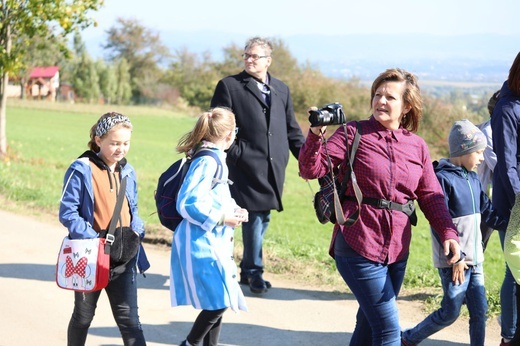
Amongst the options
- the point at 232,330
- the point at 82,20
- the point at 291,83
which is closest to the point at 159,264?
the point at 232,330

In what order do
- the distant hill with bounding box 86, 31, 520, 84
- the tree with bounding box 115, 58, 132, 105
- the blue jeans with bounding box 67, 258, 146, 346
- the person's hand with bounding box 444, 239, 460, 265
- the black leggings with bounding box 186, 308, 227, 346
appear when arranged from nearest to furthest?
the person's hand with bounding box 444, 239, 460, 265, the black leggings with bounding box 186, 308, 227, 346, the blue jeans with bounding box 67, 258, 146, 346, the distant hill with bounding box 86, 31, 520, 84, the tree with bounding box 115, 58, 132, 105

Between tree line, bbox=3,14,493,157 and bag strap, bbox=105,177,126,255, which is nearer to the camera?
bag strap, bbox=105,177,126,255

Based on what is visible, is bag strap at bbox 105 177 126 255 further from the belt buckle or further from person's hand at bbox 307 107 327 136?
the belt buckle

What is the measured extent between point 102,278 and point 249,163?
256cm

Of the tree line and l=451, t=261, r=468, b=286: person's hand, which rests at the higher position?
l=451, t=261, r=468, b=286: person's hand

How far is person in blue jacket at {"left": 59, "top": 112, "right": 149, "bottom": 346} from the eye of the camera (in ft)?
15.0

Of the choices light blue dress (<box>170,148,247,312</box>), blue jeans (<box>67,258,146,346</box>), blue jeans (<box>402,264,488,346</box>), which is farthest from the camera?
blue jeans (<box>402,264,488,346</box>)

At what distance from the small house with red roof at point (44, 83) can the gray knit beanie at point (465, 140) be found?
7615cm

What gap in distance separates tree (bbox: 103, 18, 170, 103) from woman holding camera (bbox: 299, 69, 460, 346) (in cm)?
8482

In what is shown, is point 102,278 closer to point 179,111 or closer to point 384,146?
point 384,146

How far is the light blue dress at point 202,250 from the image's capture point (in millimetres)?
4414

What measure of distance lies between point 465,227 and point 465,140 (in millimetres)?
549

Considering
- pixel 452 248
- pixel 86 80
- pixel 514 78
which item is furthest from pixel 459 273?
pixel 86 80

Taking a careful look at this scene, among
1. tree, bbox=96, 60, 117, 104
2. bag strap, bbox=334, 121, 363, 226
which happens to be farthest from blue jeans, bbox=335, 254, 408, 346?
tree, bbox=96, 60, 117, 104
